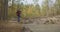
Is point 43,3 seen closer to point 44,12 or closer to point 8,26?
point 44,12

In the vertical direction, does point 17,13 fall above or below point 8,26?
above

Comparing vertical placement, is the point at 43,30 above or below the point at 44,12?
below

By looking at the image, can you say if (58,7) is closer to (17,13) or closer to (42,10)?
(42,10)

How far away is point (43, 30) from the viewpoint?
2.38 metres

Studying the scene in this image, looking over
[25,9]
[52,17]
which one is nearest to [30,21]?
[25,9]

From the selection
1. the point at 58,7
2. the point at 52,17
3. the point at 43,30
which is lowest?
the point at 43,30

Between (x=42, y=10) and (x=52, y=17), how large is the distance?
20 cm

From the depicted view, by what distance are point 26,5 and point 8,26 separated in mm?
436

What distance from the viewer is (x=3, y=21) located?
2.43 metres

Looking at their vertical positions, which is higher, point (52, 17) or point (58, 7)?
point (58, 7)

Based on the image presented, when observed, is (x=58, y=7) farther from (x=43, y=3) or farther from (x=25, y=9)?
(x=25, y=9)

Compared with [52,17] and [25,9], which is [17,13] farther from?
[52,17]

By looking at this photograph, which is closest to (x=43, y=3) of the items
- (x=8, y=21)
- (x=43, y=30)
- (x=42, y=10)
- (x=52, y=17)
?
(x=42, y=10)

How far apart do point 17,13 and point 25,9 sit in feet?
0.46
